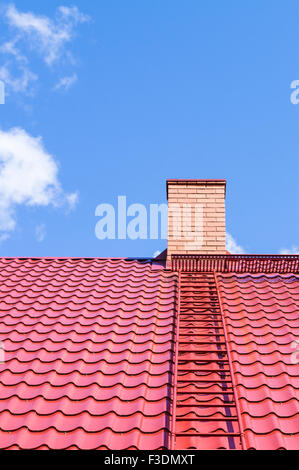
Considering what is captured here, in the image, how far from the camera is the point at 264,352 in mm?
6016

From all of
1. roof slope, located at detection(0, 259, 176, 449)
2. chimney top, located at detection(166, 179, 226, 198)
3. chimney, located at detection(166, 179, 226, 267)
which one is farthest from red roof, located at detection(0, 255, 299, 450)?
chimney top, located at detection(166, 179, 226, 198)

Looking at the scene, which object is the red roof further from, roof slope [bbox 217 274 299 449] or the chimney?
the chimney

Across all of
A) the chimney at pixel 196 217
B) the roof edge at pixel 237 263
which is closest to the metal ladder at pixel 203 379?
the roof edge at pixel 237 263

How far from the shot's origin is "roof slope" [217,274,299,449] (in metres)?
4.72

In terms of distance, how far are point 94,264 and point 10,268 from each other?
1233 mm

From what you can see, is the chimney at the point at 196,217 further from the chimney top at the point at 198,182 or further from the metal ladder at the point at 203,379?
the metal ladder at the point at 203,379

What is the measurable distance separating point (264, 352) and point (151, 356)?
116 cm

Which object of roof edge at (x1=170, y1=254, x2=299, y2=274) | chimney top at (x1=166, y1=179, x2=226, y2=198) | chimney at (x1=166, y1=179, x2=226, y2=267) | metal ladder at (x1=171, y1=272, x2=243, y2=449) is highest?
chimney top at (x1=166, y1=179, x2=226, y2=198)

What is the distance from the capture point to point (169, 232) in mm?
8938

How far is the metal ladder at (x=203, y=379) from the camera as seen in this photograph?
4.63 m

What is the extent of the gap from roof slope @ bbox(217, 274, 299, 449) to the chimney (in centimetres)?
78

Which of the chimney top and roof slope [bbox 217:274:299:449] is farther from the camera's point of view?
the chimney top

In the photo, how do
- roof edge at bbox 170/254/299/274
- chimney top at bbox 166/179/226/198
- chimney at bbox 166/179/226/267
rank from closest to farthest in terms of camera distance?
roof edge at bbox 170/254/299/274 → chimney at bbox 166/179/226/267 → chimney top at bbox 166/179/226/198
